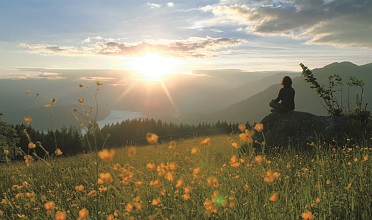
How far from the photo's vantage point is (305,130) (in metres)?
12.9

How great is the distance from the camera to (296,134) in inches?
507

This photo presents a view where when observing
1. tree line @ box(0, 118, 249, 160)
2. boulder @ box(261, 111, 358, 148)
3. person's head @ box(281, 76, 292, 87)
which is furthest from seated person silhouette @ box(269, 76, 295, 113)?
tree line @ box(0, 118, 249, 160)

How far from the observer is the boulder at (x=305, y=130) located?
12250 millimetres

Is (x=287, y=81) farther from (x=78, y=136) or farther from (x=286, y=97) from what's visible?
(x=78, y=136)

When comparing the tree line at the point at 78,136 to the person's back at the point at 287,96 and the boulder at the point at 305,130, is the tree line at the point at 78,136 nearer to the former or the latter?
the boulder at the point at 305,130

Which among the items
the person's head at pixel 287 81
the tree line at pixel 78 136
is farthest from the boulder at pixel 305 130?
the tree line at pixel 78 136

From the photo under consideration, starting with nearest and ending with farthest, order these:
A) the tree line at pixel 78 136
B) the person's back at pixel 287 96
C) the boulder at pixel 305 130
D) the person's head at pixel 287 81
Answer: the boulder at pixel 305 130 < the person's back at pixel 287 96 < the person's head at pixel 287 81 < the tree line at pixel 78 136

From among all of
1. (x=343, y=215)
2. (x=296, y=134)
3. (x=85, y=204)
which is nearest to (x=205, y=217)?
(x=343, y=215)

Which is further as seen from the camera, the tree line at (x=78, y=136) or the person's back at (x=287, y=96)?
the tree line at (x=78, y=136)

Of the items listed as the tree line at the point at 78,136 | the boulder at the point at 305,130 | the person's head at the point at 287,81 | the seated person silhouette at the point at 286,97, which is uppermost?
the person's head at the point at 287,81

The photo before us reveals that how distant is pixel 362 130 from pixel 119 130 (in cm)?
5537

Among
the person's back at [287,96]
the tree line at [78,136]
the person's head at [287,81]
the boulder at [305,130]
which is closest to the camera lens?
the boulder at [305,130]

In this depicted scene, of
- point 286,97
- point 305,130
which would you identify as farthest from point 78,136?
point 305,130

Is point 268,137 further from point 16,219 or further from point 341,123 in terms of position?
point 16,219
